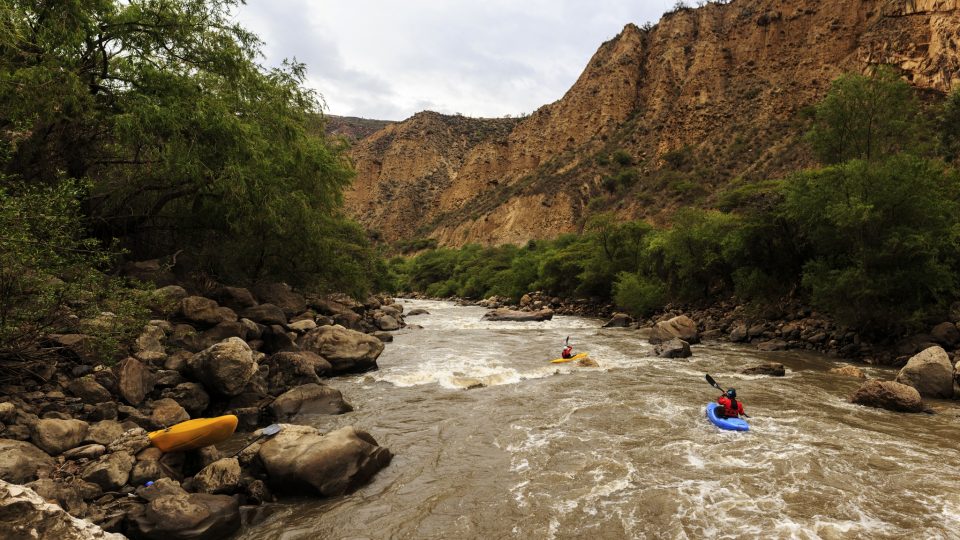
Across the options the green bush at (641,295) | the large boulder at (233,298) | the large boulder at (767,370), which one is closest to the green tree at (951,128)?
the green bush at (641,295)

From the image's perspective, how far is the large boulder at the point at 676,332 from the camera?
819 inches

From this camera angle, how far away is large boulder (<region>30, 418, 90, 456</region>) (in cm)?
612

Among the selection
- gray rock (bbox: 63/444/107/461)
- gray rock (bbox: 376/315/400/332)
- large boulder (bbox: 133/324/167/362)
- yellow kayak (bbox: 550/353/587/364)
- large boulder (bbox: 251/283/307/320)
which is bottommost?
gray rock (bbox: 376/315/400/332)

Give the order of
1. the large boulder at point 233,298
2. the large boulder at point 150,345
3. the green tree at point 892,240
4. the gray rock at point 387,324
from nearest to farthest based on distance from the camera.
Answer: the large boulder at point 150,345
the large boulder at point 233,298
the green tree at point 892,240
the gray rock at point 387,324

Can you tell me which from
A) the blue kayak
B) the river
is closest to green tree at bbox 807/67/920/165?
the river

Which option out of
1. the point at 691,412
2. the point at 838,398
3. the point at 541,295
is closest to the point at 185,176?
the point at 691,412

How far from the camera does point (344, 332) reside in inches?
581

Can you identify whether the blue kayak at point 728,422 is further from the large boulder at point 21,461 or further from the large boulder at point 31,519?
the large boulder at point 21,461

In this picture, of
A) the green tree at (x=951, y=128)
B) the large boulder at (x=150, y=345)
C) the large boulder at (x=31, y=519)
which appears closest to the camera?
the large boulder at (x=31, y=519)

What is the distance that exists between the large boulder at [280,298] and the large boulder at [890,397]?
16241 millimetres

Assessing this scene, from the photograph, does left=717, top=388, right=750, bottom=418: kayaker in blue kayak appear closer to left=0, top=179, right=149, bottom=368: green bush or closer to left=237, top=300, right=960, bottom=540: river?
left=237, top=300, right=960, bottom=540: river

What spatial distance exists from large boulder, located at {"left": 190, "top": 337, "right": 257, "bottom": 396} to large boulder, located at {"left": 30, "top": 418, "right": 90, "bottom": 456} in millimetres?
2656

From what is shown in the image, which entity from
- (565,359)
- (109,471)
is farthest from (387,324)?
(109,471)

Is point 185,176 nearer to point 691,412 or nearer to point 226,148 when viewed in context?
point 226,148
